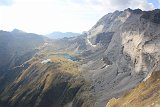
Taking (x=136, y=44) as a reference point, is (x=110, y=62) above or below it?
below

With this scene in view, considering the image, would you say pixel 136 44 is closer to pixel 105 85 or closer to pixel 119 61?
pixel 119 61

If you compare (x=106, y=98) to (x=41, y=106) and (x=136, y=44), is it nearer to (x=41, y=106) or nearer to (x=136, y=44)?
(x=136, y=44)

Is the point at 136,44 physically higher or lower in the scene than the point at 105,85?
higher

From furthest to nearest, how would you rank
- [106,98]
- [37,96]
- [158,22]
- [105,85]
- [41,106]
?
1. [37,96]
2. [41,106]
3. [158,22]
4. [105,85]
5. [106,98]

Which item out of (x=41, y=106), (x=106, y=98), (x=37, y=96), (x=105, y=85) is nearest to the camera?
(x=106, y=98)

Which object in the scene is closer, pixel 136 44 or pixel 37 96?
pixel 136 44

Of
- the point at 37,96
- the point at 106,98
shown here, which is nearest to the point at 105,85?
the point at 106,98

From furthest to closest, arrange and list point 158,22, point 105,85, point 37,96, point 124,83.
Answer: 1. point 37,96
2. point 158,22
3. point 105,85
4. point 124,83

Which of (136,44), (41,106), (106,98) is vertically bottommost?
(41,106)

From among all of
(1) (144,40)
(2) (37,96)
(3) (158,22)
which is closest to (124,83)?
(1) (144,40)
